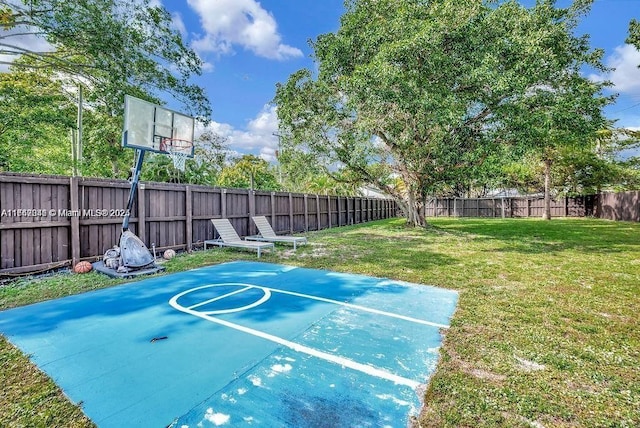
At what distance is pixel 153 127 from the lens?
593 centimetres

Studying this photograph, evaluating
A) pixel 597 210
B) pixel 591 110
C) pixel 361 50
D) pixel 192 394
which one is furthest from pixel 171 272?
pixel 597 210

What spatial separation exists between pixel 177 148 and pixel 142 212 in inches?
72.7

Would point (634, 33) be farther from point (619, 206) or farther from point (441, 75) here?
point (619, 206)

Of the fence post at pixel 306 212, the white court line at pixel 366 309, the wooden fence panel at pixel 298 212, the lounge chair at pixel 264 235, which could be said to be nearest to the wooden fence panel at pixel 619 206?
the fence post at pixel 306 212

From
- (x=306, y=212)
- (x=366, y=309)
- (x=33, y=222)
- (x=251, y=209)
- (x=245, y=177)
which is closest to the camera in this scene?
(x=366, y=309)

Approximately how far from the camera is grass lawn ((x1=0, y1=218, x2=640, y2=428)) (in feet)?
6.14

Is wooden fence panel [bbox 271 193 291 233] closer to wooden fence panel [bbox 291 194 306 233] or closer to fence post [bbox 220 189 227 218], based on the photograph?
wooden fence panel [bbox 291 194 306 233]

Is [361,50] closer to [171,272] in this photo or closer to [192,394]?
[171,272]

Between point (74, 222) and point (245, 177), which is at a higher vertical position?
point (245, 177)

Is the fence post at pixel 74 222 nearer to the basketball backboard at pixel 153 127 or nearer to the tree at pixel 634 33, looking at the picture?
the basketball backboard at pixel 153 127

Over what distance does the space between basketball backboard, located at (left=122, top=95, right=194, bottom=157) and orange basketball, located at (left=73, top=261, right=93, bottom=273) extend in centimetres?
247

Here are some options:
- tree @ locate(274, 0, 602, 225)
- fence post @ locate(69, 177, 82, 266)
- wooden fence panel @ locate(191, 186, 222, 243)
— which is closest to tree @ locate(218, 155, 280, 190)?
tree @ locate(274, 0, 602, 225)

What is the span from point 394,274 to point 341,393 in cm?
388

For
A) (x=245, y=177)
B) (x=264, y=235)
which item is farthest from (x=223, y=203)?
(x=245, y=177)
